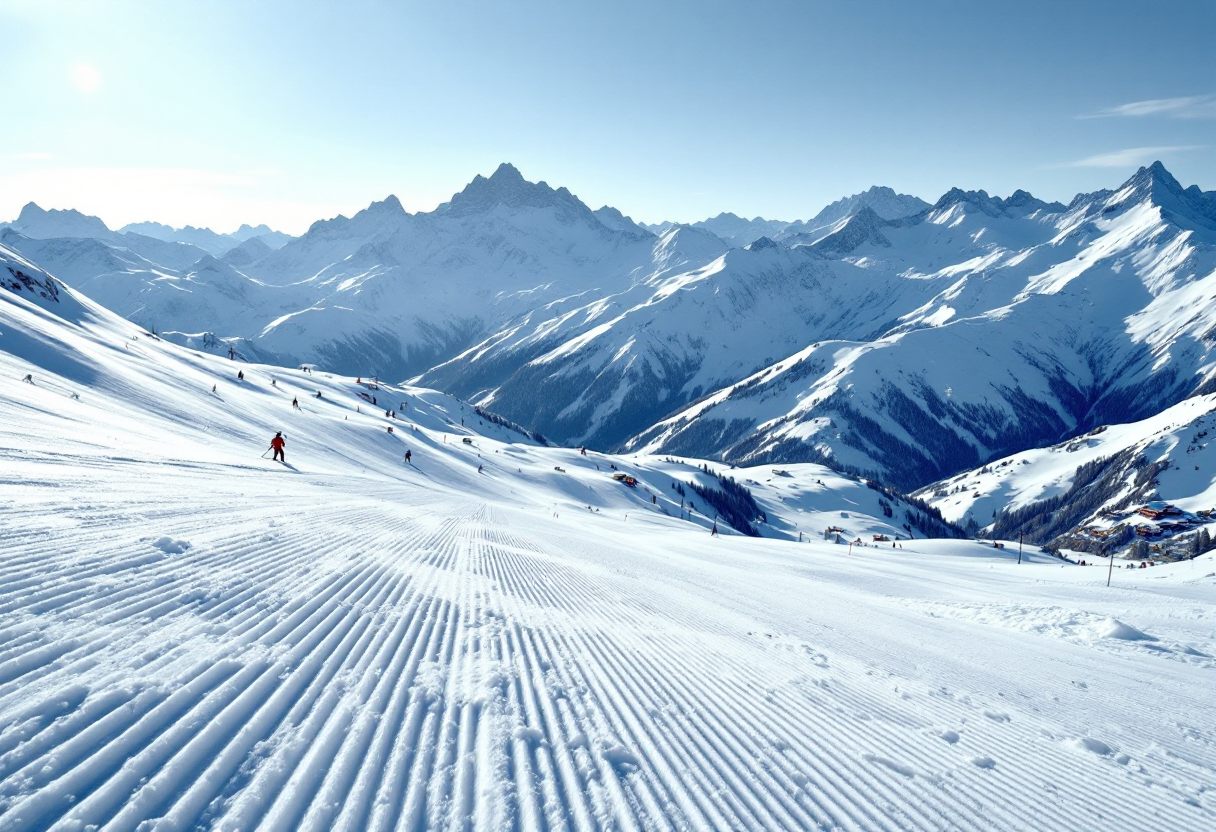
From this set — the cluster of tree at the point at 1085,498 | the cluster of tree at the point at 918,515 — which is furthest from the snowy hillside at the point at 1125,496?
the cluster of tree at the point at 918,515

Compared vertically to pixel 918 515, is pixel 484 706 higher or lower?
lower

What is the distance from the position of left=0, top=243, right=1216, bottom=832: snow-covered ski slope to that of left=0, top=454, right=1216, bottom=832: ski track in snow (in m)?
0.03

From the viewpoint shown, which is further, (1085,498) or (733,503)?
(1085,498)

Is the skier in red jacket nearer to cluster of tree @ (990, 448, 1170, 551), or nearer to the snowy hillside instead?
the snowy hillside

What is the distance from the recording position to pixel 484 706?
6.37m

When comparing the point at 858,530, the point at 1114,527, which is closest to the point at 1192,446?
the point at 1114,527

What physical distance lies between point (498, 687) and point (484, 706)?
21.5 inches

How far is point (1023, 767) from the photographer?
693cm

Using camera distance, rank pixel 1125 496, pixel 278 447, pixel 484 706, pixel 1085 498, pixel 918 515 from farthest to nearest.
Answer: pixel 1085 498
pixel 1125 496
pixel 918 515
pixel 278 447
pixel 484 706

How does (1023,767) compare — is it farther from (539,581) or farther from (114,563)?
(114,563)

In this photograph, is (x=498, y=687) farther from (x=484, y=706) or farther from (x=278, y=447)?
(x=278, y=447)

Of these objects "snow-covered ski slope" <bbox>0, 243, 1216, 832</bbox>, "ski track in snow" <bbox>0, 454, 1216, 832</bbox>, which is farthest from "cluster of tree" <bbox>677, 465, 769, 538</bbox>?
"ski track in snow" <bbox>0, 454, 1216, 832</bbox>

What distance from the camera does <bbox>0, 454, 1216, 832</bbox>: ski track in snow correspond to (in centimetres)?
448

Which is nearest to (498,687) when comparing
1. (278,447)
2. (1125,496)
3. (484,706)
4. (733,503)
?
(484,706)
